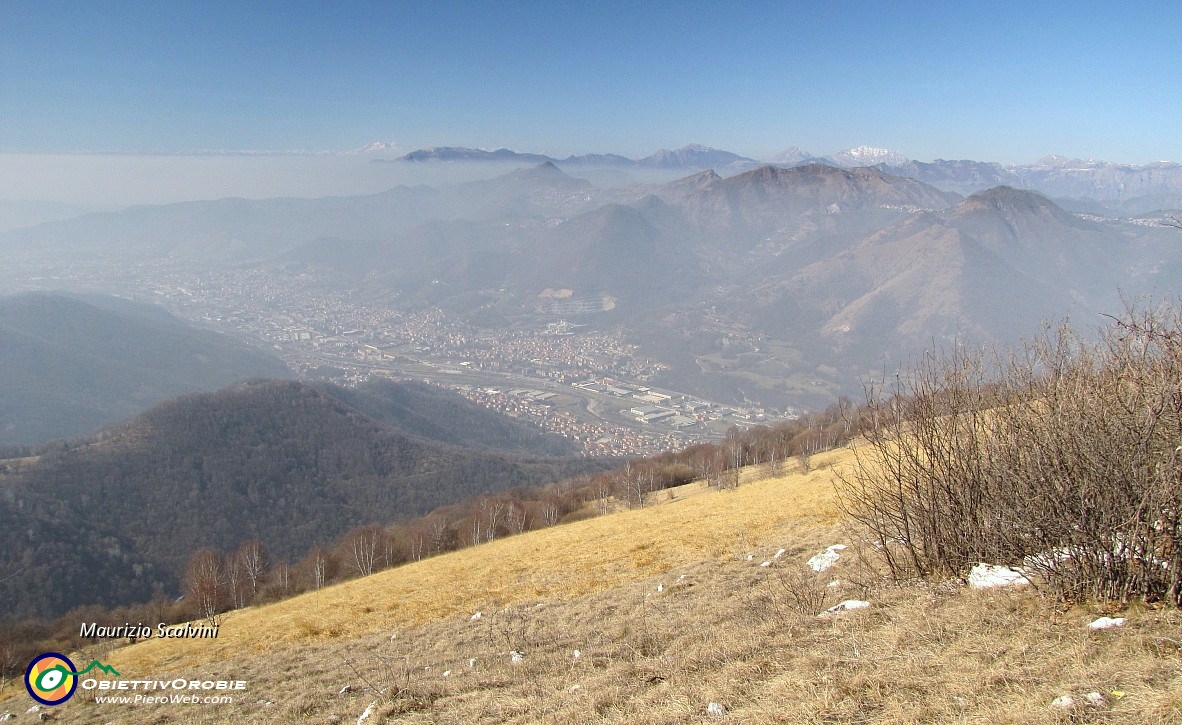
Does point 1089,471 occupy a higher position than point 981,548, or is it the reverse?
point 1089,471

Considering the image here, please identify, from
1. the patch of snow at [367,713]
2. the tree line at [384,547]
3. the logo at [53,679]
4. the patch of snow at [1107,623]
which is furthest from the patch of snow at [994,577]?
the logo at [53,679]

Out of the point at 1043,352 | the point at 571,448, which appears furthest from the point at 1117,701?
the point at 571,448

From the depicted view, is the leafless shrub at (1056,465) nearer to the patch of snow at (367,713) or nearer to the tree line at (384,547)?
the patch of snow at (367,713)

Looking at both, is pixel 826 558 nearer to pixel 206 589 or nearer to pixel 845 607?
pixel 845 607

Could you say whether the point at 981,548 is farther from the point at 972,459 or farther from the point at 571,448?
the point at 571,448

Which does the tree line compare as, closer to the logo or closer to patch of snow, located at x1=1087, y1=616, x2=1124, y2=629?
the logo

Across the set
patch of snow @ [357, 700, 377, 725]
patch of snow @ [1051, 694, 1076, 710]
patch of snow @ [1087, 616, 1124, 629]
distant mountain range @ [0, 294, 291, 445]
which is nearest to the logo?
patch of snow @ [357, 700, 377, 725]
